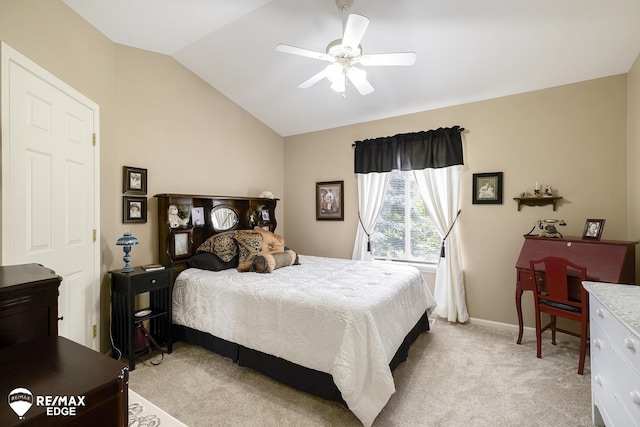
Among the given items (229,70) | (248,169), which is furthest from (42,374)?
(248,169)

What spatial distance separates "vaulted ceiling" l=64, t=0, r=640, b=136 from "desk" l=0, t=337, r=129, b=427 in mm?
2651

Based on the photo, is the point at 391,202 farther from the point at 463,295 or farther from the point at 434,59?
the point at 434,59

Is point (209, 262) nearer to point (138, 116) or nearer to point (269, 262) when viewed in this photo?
point (269, 262)

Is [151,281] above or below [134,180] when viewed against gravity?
below

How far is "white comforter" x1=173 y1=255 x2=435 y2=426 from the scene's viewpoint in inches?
71.7

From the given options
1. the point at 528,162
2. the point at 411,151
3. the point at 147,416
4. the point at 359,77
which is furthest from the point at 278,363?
the point at 528,162

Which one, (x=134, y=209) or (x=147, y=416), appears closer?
(x=147, y=416)

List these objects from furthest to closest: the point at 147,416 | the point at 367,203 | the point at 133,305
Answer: the point at 367,203, the point at 133,305, the point at 147,416

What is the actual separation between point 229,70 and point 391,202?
277 cm

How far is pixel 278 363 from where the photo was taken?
7.29 feet

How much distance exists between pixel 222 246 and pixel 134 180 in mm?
1130

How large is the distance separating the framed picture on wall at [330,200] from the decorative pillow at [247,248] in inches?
57.8

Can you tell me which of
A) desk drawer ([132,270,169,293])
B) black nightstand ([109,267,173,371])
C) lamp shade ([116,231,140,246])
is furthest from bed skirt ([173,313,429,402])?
lamp shade ([116,231,140,246])

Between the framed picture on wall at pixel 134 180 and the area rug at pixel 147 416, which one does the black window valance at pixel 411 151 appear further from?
the area rug at pixel 147 416
